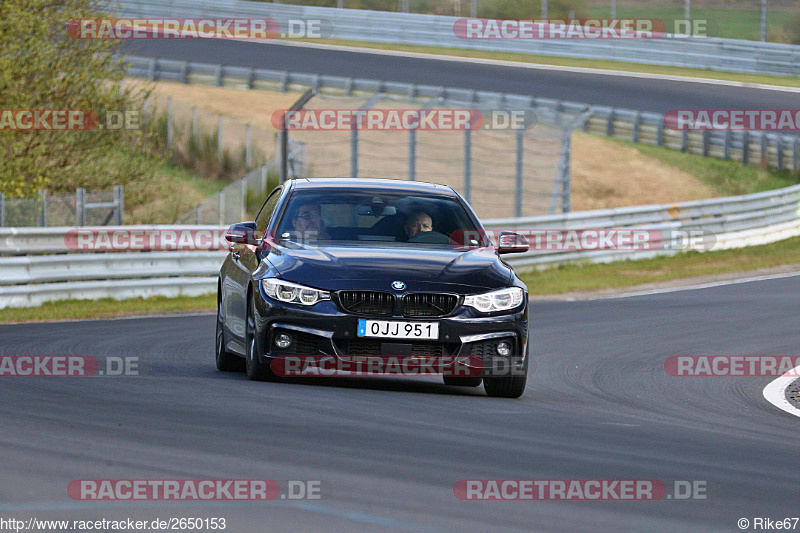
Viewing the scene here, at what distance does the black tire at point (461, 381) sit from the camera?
413 inches

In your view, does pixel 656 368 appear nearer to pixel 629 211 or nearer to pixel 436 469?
pixel 436 469

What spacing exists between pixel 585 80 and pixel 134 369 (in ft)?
110

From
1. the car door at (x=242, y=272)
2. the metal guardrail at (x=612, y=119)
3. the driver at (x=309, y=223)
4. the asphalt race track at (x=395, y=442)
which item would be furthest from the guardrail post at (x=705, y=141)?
the driver at (x=309, y=223)

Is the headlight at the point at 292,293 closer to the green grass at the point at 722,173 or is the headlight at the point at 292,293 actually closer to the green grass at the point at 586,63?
the green grass at the point at 722,173

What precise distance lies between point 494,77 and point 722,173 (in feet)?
26.5

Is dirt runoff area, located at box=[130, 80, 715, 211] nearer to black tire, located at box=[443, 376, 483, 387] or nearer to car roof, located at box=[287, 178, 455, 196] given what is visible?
car roof, located at box=[287, 178, 455, 196]

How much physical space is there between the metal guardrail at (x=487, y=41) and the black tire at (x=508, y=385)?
3481 cm

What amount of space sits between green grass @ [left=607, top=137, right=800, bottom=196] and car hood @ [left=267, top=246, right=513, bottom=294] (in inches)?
1113

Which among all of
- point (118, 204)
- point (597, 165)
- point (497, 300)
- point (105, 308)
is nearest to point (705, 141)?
point (597, 165)

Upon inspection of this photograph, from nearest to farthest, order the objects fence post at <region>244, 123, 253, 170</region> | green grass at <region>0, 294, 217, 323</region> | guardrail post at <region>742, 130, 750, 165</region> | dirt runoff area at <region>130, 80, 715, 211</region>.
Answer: green grass at <region>0, 294, 217, 323</region> → fence post at <region>244, 123, 253, 170</region> → dirt runoff area at <region>130, 80, 715, 211</region> → guardrail post at <region>742, 130, 750, 165</region>

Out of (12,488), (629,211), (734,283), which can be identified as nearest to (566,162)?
(629,211)

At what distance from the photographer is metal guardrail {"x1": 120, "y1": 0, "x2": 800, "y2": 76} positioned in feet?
143

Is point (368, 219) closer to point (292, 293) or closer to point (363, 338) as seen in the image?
point (292, 293)

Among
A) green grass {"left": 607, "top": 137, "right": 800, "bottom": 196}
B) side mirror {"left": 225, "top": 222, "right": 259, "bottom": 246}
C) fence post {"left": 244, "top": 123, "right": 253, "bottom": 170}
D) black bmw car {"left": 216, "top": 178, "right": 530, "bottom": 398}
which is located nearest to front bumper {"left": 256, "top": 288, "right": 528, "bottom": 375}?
black bmw car {"left": 216, "top": 178, "right": 530, "bottom": 398}
